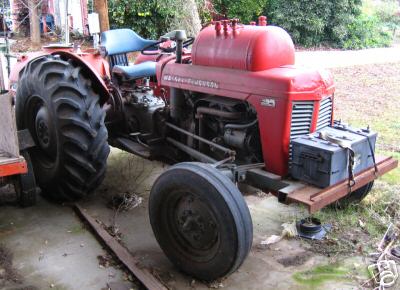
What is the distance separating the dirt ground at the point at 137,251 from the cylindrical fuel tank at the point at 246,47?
1423 millimetres

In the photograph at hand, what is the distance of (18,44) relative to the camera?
602 inches

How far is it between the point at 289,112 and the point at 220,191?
0.74 m

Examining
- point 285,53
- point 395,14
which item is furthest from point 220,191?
point 395,14

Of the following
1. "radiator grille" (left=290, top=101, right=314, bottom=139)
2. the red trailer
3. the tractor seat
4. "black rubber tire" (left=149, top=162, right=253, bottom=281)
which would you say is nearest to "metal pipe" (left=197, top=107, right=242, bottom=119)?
"radiator grille" (left=290, top=101, right=314, bottom=139)

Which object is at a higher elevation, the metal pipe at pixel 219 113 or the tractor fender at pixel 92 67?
the tractor fender at pixel 92 67

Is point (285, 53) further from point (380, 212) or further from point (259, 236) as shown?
point (380, 212)

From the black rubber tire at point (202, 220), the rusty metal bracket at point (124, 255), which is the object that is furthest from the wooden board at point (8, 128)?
the black rubber tire at point (202, 220)

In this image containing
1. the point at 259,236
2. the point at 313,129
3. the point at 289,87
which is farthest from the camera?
the point at 259,236

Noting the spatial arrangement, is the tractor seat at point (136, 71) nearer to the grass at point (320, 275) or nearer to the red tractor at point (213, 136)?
the red tractor at point (213, 136)

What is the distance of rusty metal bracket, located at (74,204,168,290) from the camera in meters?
3.11

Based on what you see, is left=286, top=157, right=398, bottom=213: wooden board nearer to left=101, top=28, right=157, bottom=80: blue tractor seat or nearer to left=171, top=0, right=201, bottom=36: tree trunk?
left=101, top=28, right=157, bottom=80: blue tractor seat

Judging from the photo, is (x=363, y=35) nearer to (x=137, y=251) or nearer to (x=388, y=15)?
(x=388, y=15)

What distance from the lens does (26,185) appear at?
13.3ft

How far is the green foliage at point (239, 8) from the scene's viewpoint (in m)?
16.5
